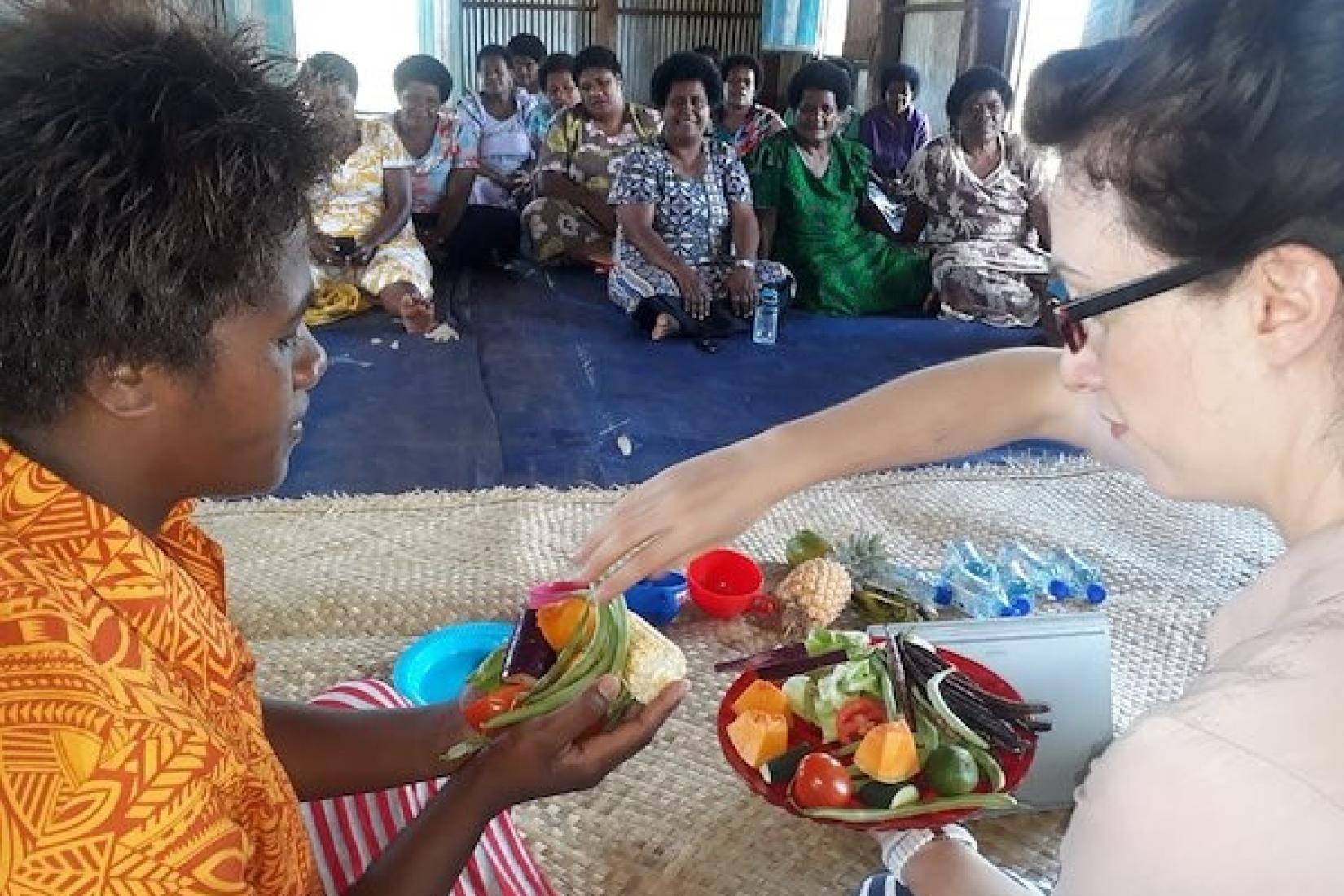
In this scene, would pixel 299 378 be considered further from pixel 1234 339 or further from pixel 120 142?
pixel 1234 339

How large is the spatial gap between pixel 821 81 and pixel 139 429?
16.0ft

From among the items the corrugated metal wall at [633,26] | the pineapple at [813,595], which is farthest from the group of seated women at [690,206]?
the corrugated metal wall at [633,26]

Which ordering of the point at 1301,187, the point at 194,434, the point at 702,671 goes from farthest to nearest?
1. the point at 702,671
2. the point at 194,434
3. the point at 1301,187

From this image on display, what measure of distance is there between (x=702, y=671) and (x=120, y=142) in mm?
1526

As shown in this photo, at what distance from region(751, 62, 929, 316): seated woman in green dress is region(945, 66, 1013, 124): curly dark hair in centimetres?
51

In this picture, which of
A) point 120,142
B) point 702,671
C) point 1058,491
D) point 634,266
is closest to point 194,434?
point 120,142

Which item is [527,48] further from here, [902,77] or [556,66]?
[902,77]

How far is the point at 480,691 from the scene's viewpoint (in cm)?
132

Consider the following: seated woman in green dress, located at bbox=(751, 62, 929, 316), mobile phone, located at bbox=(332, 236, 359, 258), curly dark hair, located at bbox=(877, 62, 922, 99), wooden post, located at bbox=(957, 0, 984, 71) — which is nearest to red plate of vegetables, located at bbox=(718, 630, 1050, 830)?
mobile phone, located at bbox=(332, 236, 359, 258)

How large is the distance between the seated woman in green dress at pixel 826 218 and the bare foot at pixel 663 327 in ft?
3.16

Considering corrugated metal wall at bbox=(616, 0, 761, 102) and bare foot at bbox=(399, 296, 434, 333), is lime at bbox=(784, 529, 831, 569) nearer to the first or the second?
bare foot at bbox=(399, 296, 434, 333)

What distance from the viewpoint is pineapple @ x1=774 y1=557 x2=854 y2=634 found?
2.20 metres

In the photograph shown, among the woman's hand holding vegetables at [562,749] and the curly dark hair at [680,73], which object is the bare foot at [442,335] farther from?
the woman's hand holding vegetables at [562,749]

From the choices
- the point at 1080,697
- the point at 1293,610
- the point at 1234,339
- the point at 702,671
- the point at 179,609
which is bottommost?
the point at 702,671
